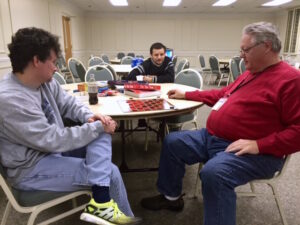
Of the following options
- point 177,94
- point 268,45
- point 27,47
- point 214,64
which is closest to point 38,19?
point 214,64

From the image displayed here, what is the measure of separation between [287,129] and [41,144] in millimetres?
1096

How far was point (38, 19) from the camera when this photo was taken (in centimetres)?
623

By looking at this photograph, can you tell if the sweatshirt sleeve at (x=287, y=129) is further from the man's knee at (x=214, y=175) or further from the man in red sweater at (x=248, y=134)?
the man's knee at (x=214, y=175)

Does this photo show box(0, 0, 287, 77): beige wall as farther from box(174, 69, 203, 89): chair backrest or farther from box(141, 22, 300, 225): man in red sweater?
box(141, 22, 300, 225): man in red sweater

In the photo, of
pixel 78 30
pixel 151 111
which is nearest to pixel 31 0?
pixel 78 30

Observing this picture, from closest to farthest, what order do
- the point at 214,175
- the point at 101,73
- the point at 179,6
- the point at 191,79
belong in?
1. the point at 214,175
2. the point at 191,79
3. the point at 101,73
4. the point at 179,6

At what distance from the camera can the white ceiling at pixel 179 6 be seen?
27.9 ft

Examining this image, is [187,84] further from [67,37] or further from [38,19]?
[67,37]

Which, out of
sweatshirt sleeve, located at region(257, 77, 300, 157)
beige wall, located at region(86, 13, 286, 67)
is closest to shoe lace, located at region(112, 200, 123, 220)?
sweatshirt sleeve, located at region(257, 77, 300, 157)

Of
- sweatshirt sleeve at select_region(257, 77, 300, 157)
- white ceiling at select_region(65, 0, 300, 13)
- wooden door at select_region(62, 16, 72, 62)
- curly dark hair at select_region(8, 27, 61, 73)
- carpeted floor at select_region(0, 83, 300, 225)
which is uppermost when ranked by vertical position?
white ceiling at select_region(65, 0, 300, 13)

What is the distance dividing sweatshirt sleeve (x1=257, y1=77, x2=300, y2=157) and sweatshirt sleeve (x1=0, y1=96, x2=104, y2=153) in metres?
0.87

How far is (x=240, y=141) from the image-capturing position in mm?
1265

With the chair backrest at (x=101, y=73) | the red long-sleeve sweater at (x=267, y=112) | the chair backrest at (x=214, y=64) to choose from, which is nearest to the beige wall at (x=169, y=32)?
the chair backrest at (x=214, y=64)

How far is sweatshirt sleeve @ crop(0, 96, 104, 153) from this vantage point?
0.95 meters
